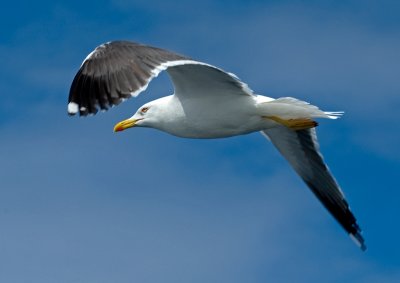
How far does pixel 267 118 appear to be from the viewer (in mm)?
Answer: 13844

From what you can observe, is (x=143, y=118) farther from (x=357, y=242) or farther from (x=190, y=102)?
(x=357, y=242)

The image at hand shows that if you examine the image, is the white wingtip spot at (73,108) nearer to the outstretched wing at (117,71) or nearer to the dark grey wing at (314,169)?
the outstretched wing at (117,71)

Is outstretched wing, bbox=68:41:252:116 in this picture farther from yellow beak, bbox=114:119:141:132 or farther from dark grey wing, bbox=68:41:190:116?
yellow beak, bbox=114:119:141:132

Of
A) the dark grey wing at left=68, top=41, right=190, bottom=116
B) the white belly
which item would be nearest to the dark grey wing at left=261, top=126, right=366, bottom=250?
the white belly

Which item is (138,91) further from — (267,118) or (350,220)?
(350,220)

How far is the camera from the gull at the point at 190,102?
1244 cm

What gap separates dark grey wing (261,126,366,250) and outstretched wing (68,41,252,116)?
2770mm

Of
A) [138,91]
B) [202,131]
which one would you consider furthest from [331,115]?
[138,91]

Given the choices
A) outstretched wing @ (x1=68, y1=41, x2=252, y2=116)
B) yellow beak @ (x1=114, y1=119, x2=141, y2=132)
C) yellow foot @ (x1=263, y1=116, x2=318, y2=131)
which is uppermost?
yellow beak @ (x1=114, y1=119, x2=141, y2=132)

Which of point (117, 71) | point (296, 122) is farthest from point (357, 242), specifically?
point (117, 71)

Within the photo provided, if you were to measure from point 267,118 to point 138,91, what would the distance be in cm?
215

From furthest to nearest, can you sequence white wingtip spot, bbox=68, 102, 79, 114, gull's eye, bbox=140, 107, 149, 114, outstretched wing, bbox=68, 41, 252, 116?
1. gull's eye, bbox=140, 107, 149, 114
2. white wingtip spot, bbox=68, 102, 79, 114
3. outstretched wing, bbox=68, 41, 252, 116

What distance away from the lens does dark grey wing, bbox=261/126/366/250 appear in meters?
15.8

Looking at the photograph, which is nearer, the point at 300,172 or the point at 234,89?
the point at 234,89
